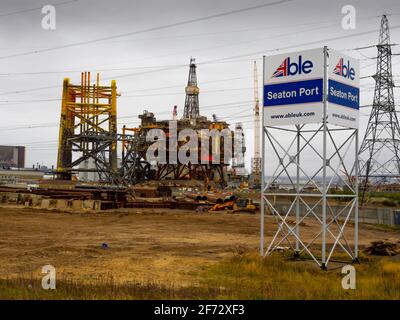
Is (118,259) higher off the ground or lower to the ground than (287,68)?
lower

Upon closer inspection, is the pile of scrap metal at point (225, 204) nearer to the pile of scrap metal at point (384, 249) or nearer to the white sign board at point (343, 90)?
the pile of scrap metal at point (384, 249)

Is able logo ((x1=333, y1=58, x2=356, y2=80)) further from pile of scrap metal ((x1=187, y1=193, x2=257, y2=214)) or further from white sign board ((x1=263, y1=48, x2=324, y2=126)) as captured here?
pile of scrap metal ((x1=187, y1=193, x2=257, y2=214))

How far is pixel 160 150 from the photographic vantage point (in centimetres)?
9319

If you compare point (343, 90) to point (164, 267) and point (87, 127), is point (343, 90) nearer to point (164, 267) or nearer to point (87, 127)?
point (164, 267)

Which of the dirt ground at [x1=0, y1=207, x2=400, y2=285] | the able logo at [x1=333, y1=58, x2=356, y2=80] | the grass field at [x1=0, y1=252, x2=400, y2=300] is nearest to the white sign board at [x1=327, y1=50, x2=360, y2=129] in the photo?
the able logo at [x1=333, y1=58, x2=356, y2=80]

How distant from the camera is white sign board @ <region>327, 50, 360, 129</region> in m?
17.3

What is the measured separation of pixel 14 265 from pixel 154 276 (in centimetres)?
583

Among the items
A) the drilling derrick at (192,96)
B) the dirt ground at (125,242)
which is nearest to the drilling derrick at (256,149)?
the drilling derrick at (192,96)

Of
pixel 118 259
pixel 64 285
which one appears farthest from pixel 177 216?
pixel 64 285

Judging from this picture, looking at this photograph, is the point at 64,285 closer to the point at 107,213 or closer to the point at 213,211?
the point at 107,213

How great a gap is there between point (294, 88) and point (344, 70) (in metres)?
1.94

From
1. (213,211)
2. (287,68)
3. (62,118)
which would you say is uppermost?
(62,118)
